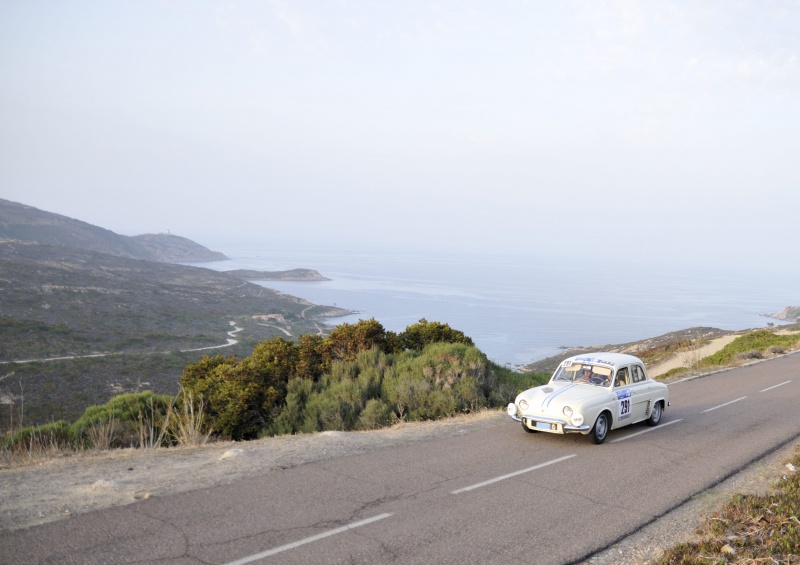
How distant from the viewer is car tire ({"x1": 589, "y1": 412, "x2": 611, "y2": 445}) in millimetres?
10398

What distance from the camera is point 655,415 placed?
1225 cm

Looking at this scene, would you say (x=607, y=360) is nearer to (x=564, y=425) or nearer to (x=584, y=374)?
(x=584, y=374)

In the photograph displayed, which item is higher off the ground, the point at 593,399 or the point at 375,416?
the point at 593,399

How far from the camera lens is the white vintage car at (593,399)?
33.5ft

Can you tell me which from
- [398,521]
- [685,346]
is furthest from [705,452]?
[685,346]

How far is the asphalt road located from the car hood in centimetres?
63

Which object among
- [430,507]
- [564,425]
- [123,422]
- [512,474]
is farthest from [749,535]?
[123,422]

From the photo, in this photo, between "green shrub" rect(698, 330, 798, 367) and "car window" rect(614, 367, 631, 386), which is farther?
"green shrub" rect(698, 330, 798, 367)

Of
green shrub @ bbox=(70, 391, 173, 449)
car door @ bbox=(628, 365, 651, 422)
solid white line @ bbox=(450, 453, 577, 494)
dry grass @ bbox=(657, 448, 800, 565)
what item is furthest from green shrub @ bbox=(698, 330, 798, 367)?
green shrub @ bbox=(70, 391, 173, 449)

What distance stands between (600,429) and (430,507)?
4801mm

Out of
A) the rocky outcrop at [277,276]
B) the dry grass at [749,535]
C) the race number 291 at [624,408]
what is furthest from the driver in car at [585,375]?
the rocky outcrop at [277,276]

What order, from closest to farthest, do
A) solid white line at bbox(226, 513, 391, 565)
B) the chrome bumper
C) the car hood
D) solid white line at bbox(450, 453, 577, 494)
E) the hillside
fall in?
1. solid white line at bbox(226, 513, 391, 565)
2. solid white line at bbox(450, 453, 577, 494)
3. the chrome bumper
4. the car hood
5. the hillside

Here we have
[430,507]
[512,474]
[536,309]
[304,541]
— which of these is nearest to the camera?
[304,541]

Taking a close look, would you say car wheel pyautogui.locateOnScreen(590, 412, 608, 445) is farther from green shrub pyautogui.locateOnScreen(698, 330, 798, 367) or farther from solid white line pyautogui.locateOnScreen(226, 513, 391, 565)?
green shrub pyautogui.locateOnScreen(698, 330, 798, 367)
